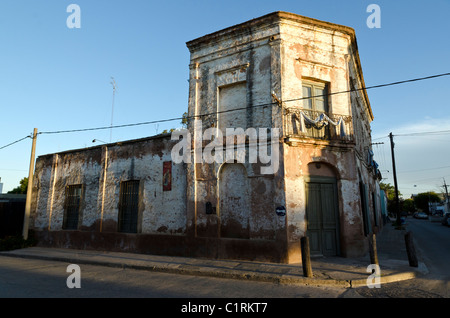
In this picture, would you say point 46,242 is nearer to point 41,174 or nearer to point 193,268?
point 41,174

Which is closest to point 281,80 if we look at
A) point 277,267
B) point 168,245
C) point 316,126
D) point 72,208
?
point 316,126

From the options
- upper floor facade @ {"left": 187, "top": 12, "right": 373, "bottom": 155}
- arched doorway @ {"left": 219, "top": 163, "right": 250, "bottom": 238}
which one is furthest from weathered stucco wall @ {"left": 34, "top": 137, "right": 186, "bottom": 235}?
upper floor facade @ {"left": 187, "top": 12, "right": 373, "bottom": 155}

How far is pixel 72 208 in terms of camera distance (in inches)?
565

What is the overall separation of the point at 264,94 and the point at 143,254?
7.96 meters

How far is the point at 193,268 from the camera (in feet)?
27.8

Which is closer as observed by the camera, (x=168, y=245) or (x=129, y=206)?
(x=168, y=245)

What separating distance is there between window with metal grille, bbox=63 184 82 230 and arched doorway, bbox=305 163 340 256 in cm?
1109

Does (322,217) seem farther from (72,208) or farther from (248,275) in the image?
(72,208)

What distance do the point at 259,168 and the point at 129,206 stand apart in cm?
638

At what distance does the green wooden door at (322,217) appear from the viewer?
387 inches

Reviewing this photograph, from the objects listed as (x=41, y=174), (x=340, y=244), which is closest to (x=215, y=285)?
(x=340, y=244)
